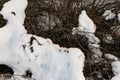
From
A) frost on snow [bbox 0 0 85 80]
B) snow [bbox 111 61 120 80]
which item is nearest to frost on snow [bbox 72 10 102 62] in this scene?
snow [bbox 111 61 120 80]

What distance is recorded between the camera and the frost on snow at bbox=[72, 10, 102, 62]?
288 cm

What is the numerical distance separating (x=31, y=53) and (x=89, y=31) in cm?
51

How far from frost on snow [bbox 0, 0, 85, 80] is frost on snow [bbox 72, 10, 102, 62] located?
262 mm

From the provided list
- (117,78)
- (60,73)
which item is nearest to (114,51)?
(117,78)

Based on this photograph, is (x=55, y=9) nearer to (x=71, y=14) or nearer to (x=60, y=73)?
(x=71, y=14)

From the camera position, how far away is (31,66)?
269 cm

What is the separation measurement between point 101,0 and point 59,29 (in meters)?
0.46

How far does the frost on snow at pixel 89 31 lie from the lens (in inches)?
113

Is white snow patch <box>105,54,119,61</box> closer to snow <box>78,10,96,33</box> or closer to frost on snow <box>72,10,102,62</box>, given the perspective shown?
frost on snow <box>72,10,102,62</box>

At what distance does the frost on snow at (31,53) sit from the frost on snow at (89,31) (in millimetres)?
262

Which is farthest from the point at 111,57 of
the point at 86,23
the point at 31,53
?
the point at 31,53

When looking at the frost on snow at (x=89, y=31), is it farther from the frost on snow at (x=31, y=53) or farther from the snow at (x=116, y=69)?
the frost on snow at (x=31, y=53)

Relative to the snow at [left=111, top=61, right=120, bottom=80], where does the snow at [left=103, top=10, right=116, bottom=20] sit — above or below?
above

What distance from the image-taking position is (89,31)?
2885 mm
